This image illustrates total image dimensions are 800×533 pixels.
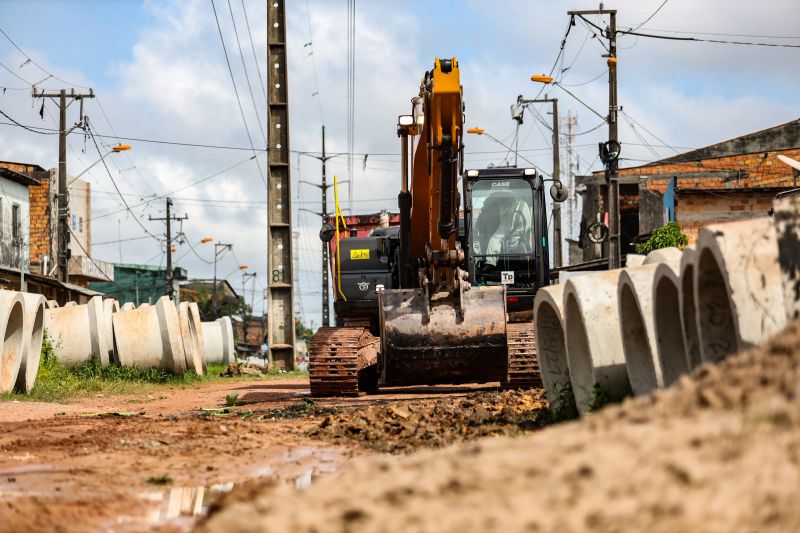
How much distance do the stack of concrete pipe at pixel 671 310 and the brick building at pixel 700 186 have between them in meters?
25.4

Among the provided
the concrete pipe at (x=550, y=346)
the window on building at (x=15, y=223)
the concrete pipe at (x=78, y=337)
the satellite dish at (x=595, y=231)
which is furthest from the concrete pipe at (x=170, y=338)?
the window on building at (x=15, y=223)

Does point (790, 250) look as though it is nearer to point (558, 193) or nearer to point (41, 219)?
point (558, 193)

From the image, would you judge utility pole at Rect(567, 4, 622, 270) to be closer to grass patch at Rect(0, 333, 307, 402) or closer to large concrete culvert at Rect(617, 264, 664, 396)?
grass patch at Rect(0, 333, 307, 402)

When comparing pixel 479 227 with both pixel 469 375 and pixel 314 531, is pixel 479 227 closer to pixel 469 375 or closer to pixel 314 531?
pixel 469 375

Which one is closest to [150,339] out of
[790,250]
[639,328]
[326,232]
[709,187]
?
[326,232]

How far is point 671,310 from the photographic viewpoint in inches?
293

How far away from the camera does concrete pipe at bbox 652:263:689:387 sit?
725cm

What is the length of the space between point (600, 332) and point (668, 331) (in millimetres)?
877

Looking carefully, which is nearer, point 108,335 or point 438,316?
point 438,316

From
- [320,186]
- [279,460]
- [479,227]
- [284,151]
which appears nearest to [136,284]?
[320,186]

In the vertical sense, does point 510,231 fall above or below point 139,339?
above

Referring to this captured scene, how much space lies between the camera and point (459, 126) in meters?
12.8

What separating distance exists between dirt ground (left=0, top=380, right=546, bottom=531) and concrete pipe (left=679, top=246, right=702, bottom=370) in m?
1.97

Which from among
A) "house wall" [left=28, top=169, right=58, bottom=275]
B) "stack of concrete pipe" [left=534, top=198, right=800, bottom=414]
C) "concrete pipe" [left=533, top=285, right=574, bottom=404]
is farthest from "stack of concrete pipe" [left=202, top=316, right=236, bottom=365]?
"stack of concrete pipe" [left=534, top=198, right=800, bottom=414]
